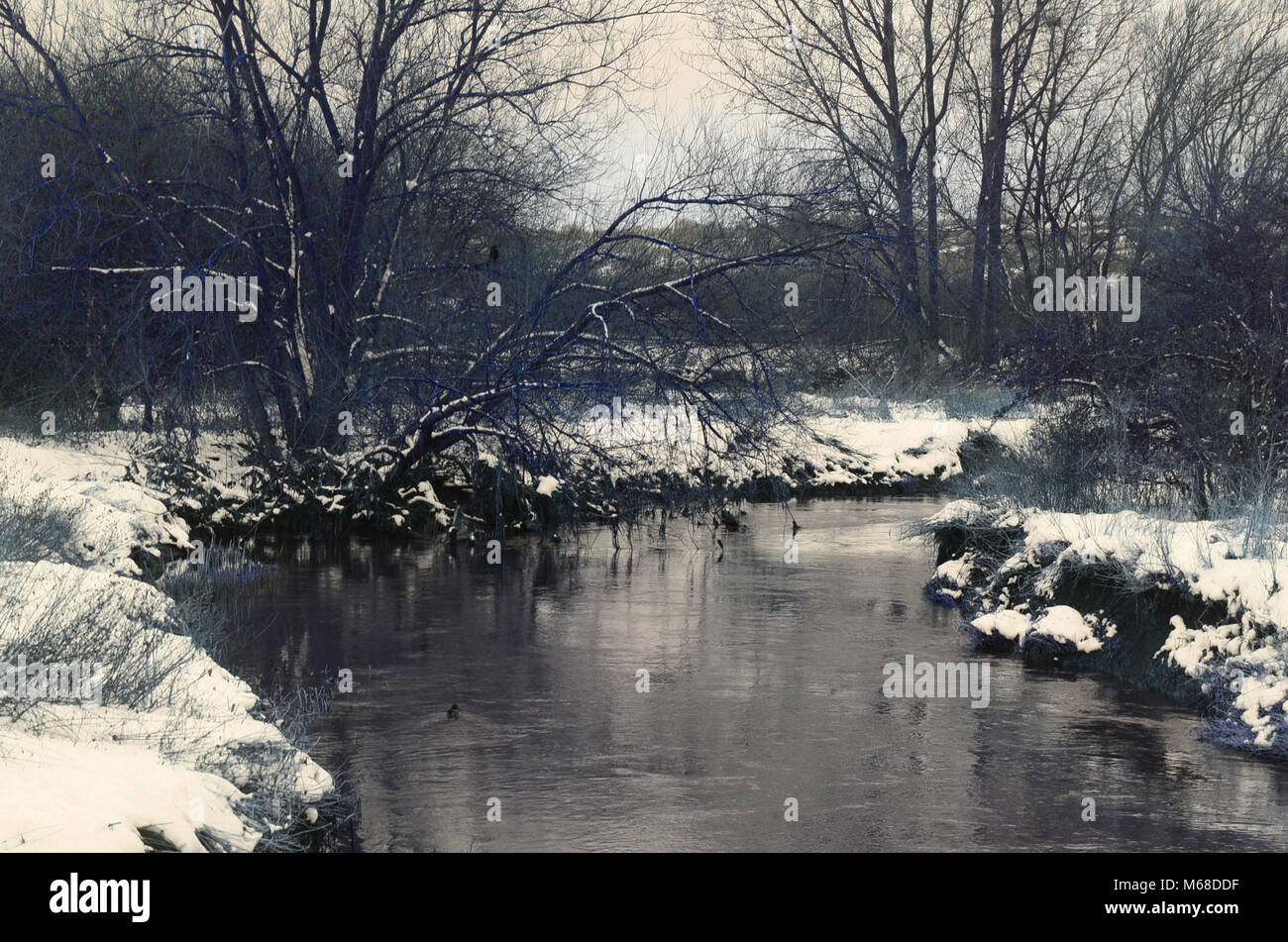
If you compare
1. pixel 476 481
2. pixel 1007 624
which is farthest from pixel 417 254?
pixel 1007 624

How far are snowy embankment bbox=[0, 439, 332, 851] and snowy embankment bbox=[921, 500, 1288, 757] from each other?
277 inches

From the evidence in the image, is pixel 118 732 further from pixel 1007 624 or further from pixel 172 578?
pixel 1007 624

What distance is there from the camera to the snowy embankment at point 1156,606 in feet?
37.0

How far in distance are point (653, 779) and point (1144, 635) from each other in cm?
562

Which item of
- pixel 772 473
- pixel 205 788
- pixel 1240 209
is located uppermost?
pixel 1240 209

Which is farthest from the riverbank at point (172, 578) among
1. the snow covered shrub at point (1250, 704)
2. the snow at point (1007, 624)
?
the snow covered shrub at point (1250, 704)

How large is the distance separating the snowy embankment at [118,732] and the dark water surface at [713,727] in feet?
3.08

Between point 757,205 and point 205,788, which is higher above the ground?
point 757,205

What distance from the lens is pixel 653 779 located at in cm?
975

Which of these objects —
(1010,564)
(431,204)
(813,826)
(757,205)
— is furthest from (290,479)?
(813,826)

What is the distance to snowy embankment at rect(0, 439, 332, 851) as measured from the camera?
6492 millimetres

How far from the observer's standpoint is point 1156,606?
1326 cm

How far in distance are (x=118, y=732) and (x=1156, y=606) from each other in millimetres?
9231

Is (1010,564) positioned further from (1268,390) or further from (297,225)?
(297,225)
